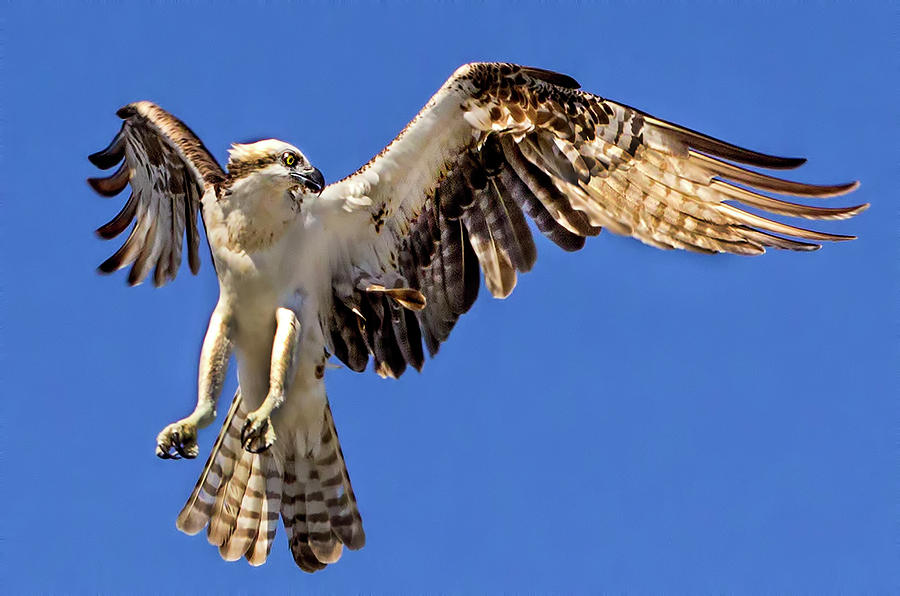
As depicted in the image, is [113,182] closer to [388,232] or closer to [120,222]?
[120,222]

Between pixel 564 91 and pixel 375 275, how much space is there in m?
1.88

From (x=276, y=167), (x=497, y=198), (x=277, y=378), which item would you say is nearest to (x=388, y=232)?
(x=497, y=198)

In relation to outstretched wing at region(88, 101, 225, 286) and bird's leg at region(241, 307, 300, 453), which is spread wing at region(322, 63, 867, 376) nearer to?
bird's leg at region(241, 307, 300, 453)

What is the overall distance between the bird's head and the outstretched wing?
160cm

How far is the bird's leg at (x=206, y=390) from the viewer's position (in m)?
9.77

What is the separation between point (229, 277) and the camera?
10164mm

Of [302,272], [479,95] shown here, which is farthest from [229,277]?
[479,95]

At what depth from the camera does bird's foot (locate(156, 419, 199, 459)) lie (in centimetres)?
973

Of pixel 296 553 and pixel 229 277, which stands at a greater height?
pixel 229 277

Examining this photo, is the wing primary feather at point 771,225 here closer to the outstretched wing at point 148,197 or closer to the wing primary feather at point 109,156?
the outstretched wing at point 148,197

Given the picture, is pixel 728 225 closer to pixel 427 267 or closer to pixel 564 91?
pixel 564 91

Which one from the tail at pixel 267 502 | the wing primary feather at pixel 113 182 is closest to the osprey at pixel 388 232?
the tail at pixel 267 502

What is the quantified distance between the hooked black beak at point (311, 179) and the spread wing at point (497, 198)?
0.58m

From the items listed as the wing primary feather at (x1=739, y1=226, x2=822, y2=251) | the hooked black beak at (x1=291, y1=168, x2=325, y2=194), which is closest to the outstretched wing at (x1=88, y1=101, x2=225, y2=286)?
the hooked black beak at (x1=291, y1=168, x2=325, y2=194)
